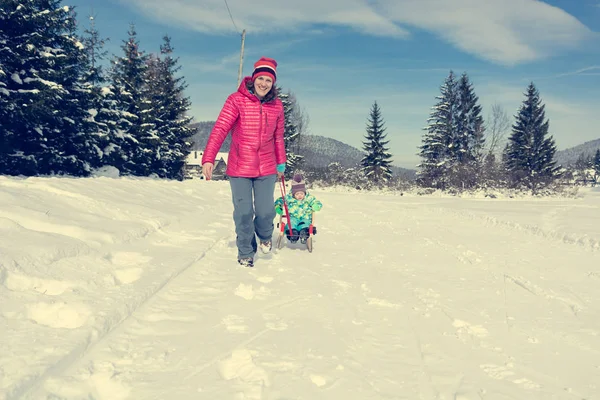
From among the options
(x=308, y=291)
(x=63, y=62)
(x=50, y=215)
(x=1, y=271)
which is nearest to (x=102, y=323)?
(x=1, y=271)

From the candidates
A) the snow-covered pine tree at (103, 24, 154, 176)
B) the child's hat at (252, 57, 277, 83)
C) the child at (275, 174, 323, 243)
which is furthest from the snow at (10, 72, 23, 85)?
the child's hat at (252, 57, 277, 83)

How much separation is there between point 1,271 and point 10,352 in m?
→ 1.22

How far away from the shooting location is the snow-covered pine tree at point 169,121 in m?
25.5

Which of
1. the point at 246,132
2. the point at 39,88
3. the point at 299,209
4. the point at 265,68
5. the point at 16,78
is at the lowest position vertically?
the point at 299,209

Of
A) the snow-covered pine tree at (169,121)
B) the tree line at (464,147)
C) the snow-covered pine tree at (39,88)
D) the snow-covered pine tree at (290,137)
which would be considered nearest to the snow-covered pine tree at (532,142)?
the tree line at (464,147)

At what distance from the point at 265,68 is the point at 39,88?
12.1 metres

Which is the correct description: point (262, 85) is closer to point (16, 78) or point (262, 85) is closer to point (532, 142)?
point (16, 78)

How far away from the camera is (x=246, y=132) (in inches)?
175

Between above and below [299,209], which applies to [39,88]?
above

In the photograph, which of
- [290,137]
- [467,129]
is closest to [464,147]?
[467,129]

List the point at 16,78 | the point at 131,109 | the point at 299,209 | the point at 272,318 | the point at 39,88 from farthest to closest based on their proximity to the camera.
A: the point at 131,109 < the point at 39,88 < the point at 16,78 < the point at 299,209 < the point at 272,318

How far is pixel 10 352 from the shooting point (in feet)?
6.66

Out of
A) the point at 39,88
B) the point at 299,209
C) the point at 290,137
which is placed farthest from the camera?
the point at 290,137

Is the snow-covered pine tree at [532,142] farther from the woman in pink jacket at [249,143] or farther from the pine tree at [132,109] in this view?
the woman in pink jacket at [249,143]
